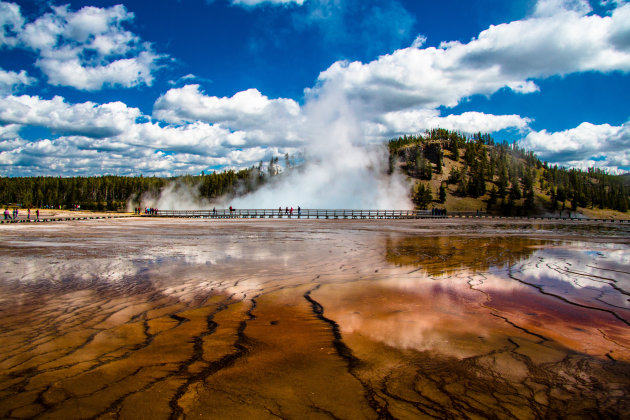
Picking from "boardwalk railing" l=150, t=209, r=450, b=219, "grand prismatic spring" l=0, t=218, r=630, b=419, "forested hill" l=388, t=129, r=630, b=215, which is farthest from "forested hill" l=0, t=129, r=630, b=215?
"grand prismatic spring" l=0, t=218, r=630, b=419

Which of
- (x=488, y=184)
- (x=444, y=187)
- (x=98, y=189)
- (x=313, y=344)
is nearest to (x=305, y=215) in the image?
(x=313, y=344)

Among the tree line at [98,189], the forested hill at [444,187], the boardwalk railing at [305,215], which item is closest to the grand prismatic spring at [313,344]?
the boardwalk railing at [305,215]

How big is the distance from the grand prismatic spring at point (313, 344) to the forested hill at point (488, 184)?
408 ft

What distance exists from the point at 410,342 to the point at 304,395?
2.01 m

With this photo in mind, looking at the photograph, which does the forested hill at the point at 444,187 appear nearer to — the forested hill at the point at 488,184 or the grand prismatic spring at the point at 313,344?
the forested hill at the point at 488,184

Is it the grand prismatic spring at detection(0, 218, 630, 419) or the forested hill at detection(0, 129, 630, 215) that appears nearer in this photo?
the grand prismatic spring at detection(0, 218, 630, 419)

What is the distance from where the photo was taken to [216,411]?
3.42 meters

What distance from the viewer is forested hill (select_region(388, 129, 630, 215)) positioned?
436 feet

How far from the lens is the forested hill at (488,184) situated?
13300cm

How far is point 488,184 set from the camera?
6112 inches

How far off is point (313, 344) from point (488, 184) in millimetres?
167547

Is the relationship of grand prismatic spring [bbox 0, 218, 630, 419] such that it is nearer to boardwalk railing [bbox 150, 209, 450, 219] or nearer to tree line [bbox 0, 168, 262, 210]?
boardwalk railing [bbox 150, 209, 450, 219]

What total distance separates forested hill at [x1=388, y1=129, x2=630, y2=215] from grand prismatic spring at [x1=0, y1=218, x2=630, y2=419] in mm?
124323

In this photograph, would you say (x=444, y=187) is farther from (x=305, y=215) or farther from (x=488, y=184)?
(x=305, y=215)
